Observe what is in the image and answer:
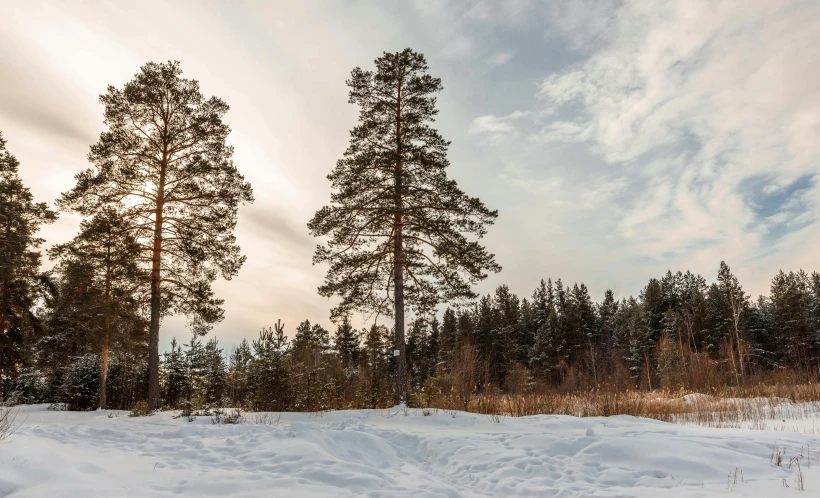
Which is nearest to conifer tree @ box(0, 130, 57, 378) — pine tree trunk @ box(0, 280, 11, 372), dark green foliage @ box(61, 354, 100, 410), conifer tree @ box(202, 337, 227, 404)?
pine tree trunk @ box(0, 280, 11, 372)

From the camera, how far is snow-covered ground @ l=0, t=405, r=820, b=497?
4.35 m

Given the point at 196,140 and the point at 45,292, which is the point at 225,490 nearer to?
the point at 196,140

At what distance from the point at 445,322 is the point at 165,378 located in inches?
1422

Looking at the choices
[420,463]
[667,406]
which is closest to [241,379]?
[420,463]

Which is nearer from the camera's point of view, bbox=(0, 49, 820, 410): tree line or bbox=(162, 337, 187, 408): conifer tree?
bbox=(0, 49, 820, 410): tree line

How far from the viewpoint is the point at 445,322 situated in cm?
5353

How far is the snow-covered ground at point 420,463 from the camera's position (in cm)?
435

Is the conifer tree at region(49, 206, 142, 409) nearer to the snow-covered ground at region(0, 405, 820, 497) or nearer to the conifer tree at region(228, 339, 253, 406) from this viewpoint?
the conifer tree at region(228, 339, 253, 406)

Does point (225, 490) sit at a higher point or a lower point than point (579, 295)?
lower

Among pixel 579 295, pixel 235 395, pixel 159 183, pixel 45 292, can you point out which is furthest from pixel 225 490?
pixel 579 295

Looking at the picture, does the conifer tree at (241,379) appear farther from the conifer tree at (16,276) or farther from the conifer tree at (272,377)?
the conifer tree at (16,276)

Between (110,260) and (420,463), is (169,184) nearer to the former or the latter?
(110,260)

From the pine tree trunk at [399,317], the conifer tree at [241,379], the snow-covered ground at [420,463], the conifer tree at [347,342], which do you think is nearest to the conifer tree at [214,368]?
the conifer tree at [241,379]

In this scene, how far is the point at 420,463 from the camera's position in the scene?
251 inches
